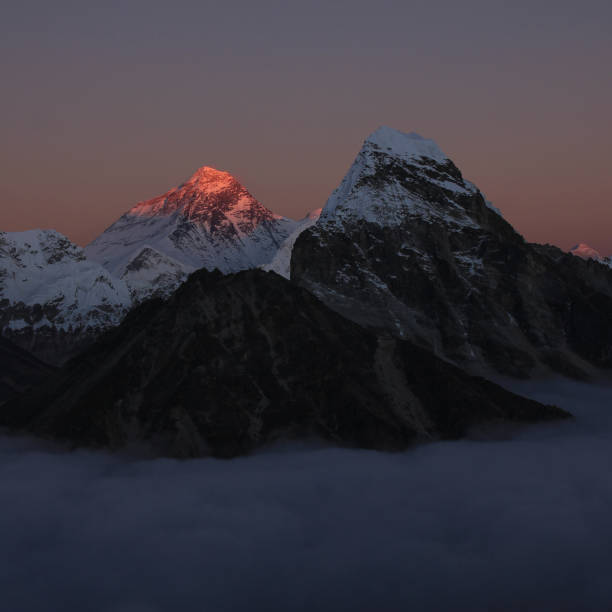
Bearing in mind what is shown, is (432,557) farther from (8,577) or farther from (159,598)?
(8,577)

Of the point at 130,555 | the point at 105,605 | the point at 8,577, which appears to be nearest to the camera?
the point at 105,605

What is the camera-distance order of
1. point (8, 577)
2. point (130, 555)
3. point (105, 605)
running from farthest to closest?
1. point (130, 555)
2. point (8, 577)
3. point (105, 605)

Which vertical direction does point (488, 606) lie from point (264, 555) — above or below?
above

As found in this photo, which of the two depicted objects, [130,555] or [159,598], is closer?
[159,598]

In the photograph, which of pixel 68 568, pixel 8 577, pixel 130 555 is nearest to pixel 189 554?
pixel 130 555

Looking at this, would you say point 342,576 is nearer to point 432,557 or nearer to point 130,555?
point 432,557

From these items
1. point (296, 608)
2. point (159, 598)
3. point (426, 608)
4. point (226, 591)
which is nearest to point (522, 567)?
point (426, 608)

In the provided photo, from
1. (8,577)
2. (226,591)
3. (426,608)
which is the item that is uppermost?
(426,608)

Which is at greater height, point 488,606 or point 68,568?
point 488,606

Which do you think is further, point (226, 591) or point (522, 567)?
point (522, 567)
